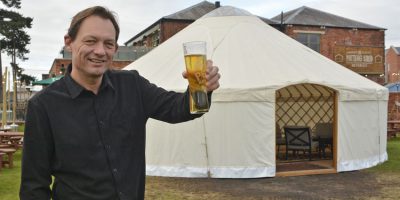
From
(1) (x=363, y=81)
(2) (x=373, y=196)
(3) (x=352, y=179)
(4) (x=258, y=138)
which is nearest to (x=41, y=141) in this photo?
(2) (x=373, y=196)

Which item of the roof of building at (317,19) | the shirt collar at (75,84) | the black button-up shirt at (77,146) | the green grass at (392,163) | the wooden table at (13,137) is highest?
the roof of building at (317,19)

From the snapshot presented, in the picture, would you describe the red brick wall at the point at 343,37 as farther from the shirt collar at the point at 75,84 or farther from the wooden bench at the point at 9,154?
the shirt collar at the point at 75,84

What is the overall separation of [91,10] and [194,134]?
4753 mm

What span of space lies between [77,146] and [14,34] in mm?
23357

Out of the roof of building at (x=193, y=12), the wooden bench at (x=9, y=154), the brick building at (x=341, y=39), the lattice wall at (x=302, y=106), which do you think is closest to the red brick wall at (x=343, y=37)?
the brick building at (x=341, y=39)

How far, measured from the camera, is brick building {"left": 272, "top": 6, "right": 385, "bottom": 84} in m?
18.2

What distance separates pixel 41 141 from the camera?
121cm

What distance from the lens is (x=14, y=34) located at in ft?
73.9

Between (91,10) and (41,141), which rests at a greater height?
(91,10)

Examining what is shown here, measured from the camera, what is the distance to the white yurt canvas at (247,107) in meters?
5.85

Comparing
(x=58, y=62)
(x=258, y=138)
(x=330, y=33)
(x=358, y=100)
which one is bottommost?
(x=258, y=138)

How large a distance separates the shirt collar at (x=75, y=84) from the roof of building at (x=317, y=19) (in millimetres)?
17339

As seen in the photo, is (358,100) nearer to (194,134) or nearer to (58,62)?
(194,134)

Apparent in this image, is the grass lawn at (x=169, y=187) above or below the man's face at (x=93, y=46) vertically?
below
